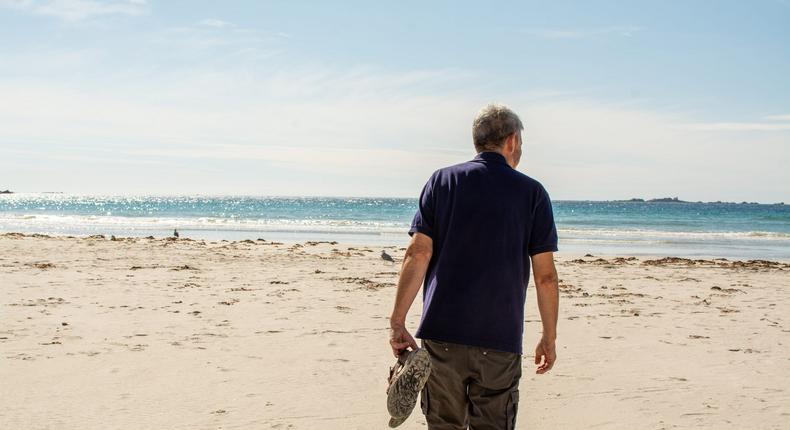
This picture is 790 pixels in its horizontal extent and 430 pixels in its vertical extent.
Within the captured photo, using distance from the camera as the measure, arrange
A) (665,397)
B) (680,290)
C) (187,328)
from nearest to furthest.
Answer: (665,397) < (187,328) < (680,290)

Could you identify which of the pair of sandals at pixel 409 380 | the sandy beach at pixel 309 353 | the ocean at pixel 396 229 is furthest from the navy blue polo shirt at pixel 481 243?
the ocean at pixel 396 229

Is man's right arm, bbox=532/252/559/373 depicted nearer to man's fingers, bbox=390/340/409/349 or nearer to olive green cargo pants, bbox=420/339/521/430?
olive green cargo pants, bbox=420/339/521/430

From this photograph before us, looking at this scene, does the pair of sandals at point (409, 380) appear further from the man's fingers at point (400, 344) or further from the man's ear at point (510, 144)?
the man's ear at point (510, 144)

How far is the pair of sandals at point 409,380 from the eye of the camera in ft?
9.10

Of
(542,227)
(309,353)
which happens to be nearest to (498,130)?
(542,227)

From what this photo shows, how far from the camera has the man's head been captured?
2928mm

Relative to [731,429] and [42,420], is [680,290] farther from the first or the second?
[42,420]

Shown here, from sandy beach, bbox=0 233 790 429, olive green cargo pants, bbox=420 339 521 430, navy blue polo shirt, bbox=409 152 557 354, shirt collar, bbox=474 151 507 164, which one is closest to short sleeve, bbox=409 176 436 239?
navy blue polo shirt, bbox=409 152 557 354

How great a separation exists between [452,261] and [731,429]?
2870mm

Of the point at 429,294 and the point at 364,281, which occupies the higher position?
the point at 429,294

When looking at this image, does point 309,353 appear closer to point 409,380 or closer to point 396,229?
point 409,380

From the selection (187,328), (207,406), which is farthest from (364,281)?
(207,406)

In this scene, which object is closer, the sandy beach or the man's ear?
the man's ear

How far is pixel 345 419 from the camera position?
4.73 meters
